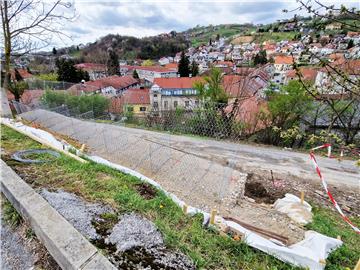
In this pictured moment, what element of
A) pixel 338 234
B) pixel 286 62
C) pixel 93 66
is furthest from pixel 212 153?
pixel 93 66

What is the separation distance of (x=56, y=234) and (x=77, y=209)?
0.65 metres

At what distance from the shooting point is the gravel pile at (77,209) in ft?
6.81

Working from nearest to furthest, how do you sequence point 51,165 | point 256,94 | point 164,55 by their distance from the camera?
1. point 51,165
2. point 256,94
3. point 164,55

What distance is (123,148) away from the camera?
674 cm

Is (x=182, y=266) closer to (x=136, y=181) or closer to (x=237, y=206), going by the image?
(x=136, y=181)

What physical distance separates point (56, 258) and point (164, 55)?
83.1 meters

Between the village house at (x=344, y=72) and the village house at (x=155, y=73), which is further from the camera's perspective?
the village house at (x=155, y=73)

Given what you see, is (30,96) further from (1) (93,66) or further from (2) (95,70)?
(1) (93,66)

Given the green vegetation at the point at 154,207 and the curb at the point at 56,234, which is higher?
the curb at the point at 56,234

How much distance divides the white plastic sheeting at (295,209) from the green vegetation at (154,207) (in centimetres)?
245

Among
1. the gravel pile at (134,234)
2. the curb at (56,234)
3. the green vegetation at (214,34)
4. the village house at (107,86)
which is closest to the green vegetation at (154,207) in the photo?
the gravel pile at (134,234)

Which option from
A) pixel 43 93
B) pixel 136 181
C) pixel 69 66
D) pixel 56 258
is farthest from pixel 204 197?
pixel 69 66

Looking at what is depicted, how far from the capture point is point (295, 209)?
454cm

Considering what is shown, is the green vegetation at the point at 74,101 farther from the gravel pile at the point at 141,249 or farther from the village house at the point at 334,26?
the village house at the point at 334,26
